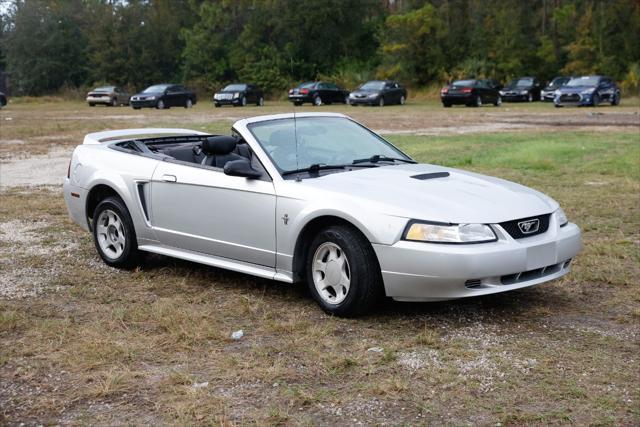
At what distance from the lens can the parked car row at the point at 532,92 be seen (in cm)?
3753

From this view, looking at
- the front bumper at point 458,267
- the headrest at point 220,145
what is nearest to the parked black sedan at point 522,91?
the headrest at point 220,145

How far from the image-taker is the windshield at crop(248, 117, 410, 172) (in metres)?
6.34

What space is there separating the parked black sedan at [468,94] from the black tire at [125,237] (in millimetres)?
35264

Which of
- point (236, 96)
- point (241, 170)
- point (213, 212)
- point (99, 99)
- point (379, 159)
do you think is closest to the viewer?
point (241, 170)

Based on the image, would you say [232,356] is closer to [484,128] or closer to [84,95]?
[484,128]

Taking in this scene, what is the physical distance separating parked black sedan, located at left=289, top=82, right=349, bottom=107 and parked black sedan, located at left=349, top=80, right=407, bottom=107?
2.25 meters

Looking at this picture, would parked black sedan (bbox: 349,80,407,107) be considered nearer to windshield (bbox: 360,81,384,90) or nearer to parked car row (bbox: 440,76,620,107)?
windshield (bbox: 360,81,384,90)

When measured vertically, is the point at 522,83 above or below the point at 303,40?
below

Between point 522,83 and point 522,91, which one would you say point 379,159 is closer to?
point 522,91

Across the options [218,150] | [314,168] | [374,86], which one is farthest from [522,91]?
[314,168]

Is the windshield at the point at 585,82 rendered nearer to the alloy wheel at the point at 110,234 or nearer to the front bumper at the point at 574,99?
the front bumper at the point at 574,99

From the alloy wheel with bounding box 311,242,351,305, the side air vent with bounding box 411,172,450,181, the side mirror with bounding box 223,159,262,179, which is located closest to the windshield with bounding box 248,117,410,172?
the side mirror with bounding box 223,159,262,179

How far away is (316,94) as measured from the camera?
4706cm

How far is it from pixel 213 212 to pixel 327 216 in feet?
3.49
